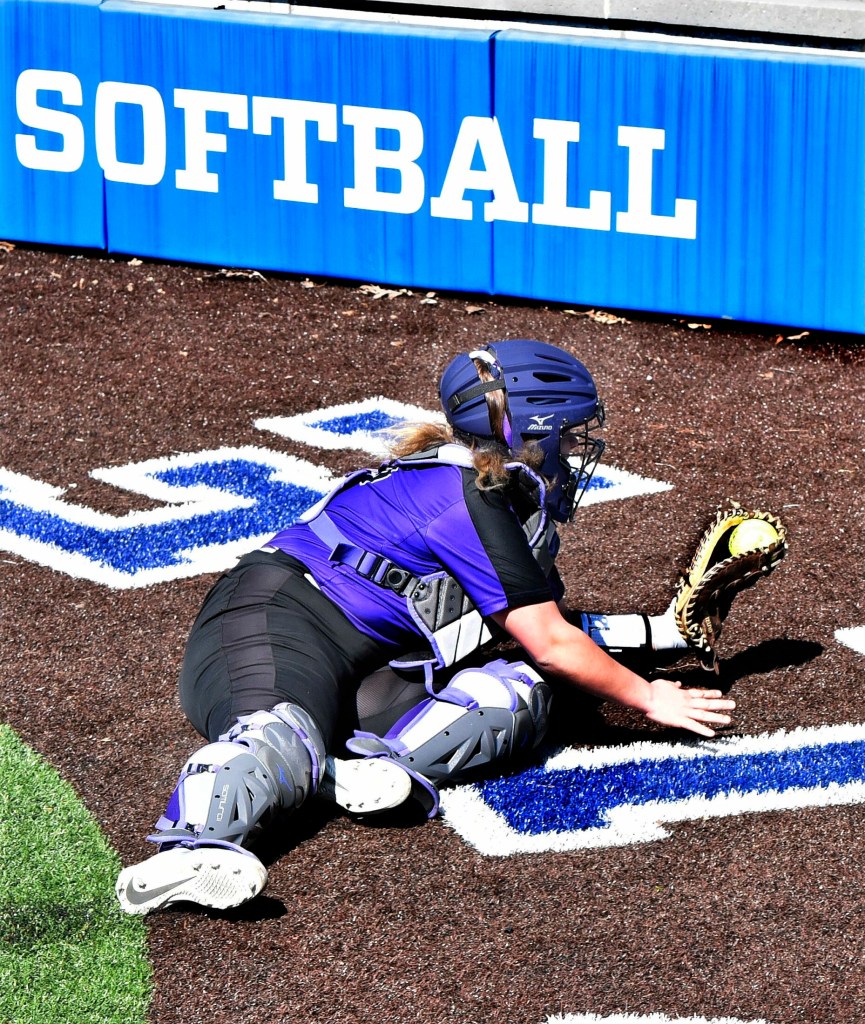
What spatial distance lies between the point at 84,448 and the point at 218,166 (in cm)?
308

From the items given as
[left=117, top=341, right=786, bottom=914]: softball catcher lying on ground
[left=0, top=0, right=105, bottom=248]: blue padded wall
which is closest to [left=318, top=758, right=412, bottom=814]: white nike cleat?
[left=117, top=341, right=786, bottom=914]: softball catcher lying on ground

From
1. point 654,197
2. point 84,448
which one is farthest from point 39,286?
point 654,197

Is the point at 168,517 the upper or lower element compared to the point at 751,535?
lower

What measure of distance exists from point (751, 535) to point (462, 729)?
132cm

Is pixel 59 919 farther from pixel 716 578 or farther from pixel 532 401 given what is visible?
pixel 716 578

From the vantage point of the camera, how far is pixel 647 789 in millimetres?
4871

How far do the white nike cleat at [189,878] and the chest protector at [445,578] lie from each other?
0.97 meters

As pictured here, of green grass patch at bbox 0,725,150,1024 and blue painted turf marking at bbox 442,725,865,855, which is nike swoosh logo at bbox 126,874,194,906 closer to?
green grass patch at bbox 0,725,150,1024

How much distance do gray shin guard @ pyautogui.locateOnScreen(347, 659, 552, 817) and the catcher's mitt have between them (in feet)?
2.40

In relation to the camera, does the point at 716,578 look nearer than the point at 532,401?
No

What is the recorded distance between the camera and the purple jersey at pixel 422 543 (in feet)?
14.9

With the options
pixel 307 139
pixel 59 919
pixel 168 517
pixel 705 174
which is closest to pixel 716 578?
pixel 59 919

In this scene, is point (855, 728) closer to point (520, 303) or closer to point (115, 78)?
point (520, 303)

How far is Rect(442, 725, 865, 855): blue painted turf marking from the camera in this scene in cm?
463
